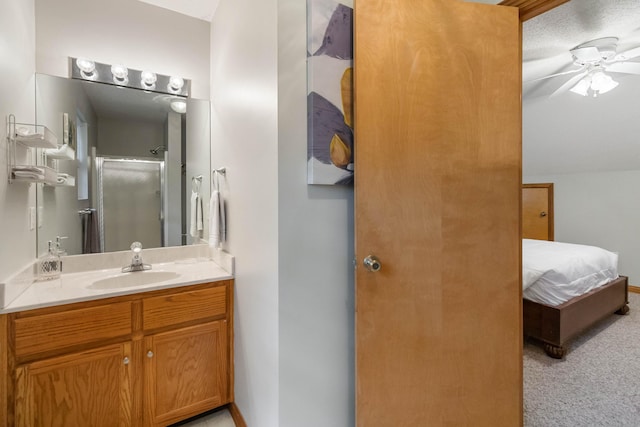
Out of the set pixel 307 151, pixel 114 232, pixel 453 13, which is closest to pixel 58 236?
pixel 114 232

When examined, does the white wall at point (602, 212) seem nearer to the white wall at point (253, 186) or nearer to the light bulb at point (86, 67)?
the white wall at point (253, 186)

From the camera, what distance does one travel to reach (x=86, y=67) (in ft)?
5.93

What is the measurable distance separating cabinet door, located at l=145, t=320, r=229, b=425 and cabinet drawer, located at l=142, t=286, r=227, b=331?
6 centimetres

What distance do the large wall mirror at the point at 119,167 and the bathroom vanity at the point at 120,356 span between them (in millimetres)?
366

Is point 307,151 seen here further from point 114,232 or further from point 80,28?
point 80,28

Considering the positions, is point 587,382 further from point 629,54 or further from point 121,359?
point 121,359

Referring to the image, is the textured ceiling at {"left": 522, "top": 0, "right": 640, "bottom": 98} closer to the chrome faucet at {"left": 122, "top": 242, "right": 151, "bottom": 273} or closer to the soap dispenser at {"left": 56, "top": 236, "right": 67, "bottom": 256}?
the chrome faucet at {"left": 122, "top": 242, "right": 151, "bottom": 273}

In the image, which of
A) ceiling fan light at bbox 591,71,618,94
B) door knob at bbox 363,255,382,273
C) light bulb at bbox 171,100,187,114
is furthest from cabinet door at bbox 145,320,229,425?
ceiling fan light at bbox 591,71,618,94

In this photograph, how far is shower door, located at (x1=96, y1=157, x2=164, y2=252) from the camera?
1.91 metres

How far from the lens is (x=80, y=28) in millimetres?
1793

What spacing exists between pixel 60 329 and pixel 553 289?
10.8 feet

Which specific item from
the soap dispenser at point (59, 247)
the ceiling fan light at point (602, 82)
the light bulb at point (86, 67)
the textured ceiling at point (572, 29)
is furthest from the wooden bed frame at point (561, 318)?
the light bulb at point (86, 67)

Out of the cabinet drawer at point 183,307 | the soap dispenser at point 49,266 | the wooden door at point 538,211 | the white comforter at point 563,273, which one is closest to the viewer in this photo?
the cabinet drawer at point 183,307

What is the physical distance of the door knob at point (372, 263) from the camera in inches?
45.8
